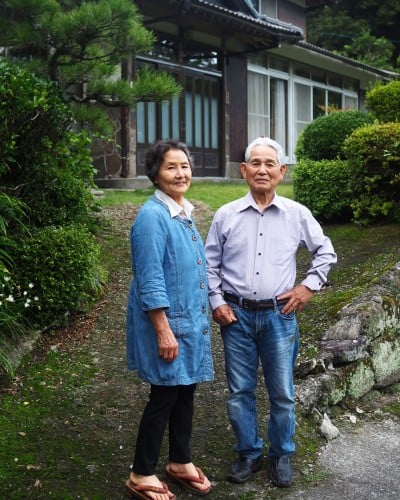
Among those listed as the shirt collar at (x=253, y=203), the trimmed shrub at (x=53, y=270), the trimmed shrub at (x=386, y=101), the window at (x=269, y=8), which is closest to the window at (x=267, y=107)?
the window at (x=269, y=8)

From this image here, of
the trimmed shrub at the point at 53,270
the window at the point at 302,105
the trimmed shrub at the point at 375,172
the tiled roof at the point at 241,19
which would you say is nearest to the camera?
the trimmed shrub at the point at 53,270

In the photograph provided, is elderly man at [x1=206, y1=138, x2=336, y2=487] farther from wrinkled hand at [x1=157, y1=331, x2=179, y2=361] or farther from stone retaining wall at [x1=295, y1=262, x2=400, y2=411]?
stone retaining wall at [x1=295, y1=262, x2=400, y2=411]

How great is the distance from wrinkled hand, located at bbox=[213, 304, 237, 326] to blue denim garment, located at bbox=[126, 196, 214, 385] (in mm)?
189

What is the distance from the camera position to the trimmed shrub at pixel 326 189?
328 inches

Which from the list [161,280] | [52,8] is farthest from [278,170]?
[52,8]

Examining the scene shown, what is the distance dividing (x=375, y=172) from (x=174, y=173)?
492 cm

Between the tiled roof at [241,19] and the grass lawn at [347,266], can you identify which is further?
the tiled roof at [241,19]

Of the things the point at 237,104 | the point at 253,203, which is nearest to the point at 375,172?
the point at 253,203

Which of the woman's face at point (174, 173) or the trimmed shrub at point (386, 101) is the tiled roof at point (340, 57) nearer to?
the trimmed shrub at point (386, 101)

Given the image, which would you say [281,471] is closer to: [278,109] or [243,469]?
[243,469]

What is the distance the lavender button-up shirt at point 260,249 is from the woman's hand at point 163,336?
0.46 metres

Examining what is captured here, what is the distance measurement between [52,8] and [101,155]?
630cm

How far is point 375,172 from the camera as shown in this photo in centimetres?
775

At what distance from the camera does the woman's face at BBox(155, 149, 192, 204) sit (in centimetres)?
333
